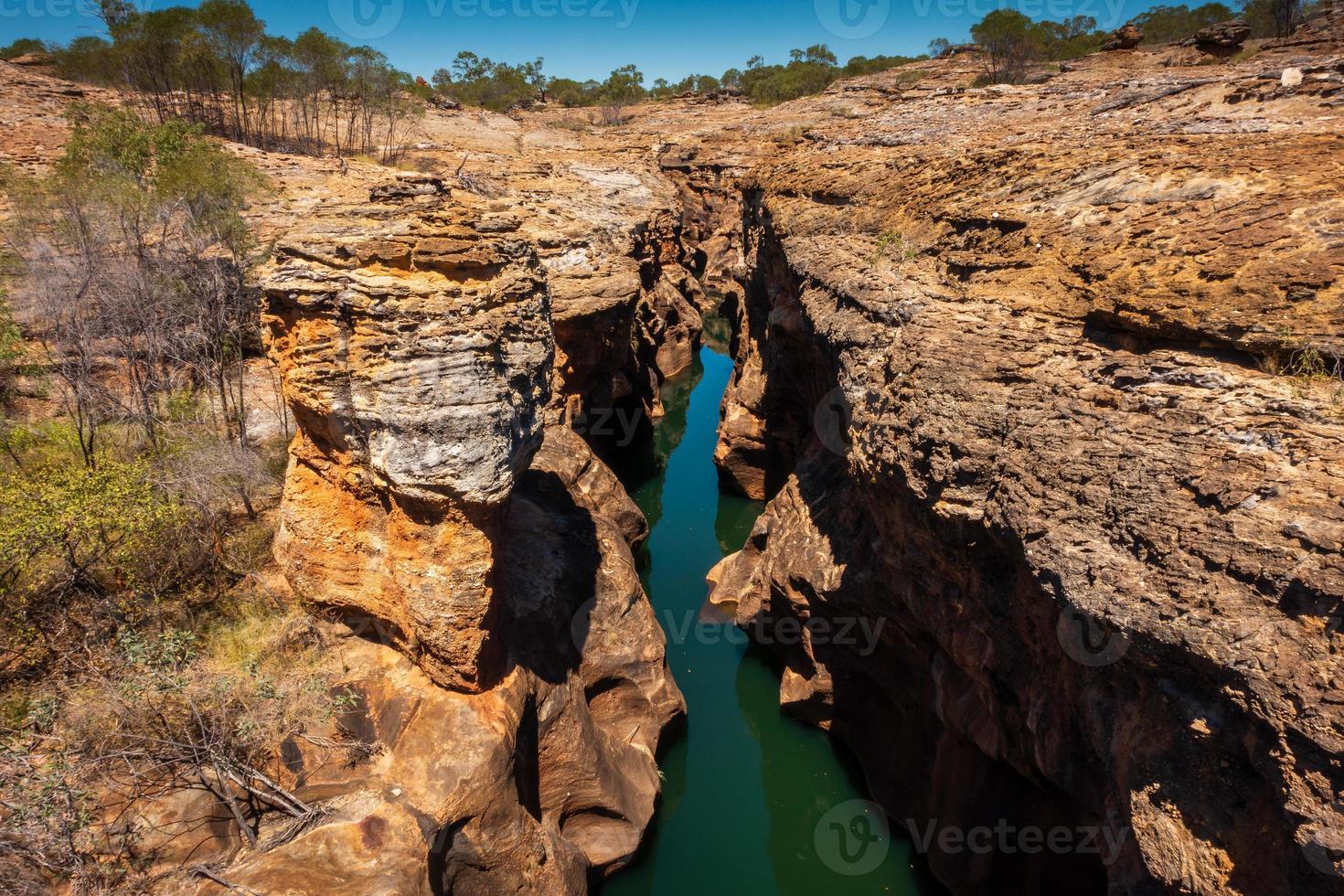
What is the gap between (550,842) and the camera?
26.5 feet

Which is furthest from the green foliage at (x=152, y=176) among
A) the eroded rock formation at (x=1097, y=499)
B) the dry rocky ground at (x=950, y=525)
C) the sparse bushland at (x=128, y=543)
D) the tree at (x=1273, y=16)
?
the tree at (x=1273, y=16)

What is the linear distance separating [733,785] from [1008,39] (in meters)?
37.5

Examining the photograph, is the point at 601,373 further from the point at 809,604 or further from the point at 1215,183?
the point at 1215,183

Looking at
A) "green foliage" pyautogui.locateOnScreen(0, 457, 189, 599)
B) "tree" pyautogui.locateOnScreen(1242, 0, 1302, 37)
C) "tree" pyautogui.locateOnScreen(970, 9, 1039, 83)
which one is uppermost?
"tree" pyautogui.locateOnScreen(1242, 0, 1302, 37)

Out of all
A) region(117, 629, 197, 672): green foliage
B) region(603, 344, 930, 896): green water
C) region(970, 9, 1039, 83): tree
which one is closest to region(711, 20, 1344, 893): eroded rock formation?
region(603, 344, 930, 896): green water

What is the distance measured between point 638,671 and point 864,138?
51.1 ft

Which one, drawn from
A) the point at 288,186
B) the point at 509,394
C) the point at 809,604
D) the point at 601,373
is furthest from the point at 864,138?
the point at 288,186

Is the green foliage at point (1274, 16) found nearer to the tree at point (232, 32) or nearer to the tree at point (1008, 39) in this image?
the tree at point (1008, 39)

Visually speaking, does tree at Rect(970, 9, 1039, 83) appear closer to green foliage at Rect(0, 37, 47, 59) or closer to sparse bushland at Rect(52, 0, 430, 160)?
sparse bushland at Rect(52, 0, 430, 160)

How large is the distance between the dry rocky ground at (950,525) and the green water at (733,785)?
77 centimetres

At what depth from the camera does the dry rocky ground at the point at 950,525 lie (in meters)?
4.60

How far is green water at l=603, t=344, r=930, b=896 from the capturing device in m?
9.76

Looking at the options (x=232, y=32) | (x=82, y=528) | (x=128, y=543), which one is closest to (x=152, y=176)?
(x=128, y=543)

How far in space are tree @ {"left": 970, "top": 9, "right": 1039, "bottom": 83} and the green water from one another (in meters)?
30.8
